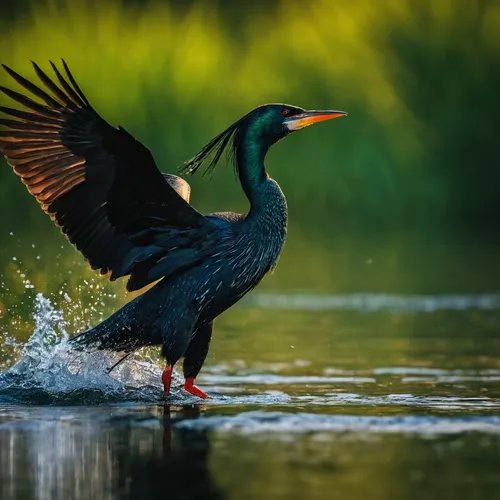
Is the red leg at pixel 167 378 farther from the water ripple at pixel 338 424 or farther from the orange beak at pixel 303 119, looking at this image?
the orange beak at pixel 303 119

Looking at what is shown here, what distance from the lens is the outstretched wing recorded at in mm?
8914

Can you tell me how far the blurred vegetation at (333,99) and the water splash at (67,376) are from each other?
34.6ft

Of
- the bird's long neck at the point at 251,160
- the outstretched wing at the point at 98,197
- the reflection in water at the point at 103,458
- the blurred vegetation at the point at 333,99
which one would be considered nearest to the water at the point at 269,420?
the reflection in water at the point at 103,458

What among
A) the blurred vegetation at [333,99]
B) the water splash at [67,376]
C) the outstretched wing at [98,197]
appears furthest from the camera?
the blurred vegetation at [333,99]

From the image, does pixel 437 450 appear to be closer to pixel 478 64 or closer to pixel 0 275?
pixel 0 275

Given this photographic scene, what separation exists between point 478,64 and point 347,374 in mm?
14720

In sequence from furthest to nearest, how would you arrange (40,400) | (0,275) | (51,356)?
(0,275) < (51,356) < (40,400)

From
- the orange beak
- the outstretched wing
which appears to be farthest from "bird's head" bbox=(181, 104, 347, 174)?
the outstretched wing

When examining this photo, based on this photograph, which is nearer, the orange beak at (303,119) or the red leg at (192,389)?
the red leg at (192,389)

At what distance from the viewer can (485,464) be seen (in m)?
6.67

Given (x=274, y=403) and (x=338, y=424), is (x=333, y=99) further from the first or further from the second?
(x=338, y=424)

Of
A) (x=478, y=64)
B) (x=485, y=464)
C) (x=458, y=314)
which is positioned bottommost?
(x=485, y=464)

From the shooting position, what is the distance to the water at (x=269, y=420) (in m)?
6.34

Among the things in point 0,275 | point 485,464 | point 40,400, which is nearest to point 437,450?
point 485,464
